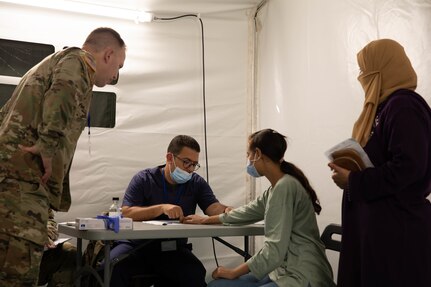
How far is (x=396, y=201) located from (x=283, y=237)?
511 millimetres

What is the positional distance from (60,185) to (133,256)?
1.06 m

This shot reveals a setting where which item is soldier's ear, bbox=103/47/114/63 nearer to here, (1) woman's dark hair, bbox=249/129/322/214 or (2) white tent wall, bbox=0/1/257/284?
(1) woman's dark hair, bbox=249/129/322/214

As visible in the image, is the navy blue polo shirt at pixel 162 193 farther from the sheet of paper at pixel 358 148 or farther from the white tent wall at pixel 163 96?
the sheet of paper at pixel 358 148

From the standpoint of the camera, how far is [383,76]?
176 cm

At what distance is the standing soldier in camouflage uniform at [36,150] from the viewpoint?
162 centimetres

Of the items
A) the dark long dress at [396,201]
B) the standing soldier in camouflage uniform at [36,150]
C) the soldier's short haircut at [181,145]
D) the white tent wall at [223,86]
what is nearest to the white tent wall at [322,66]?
the white tent wall at [223,86]

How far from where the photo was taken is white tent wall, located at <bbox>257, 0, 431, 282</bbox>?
7.84ft

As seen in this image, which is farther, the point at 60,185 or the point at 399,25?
the point at 399,25

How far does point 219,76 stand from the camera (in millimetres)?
3889

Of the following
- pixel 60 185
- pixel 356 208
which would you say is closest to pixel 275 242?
pixel 356 208

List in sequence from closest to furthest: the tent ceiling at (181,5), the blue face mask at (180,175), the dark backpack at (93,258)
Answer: the dark backpack at (93,258)
the blue face mask at (180,175)
the tent ceiling at (181,5)

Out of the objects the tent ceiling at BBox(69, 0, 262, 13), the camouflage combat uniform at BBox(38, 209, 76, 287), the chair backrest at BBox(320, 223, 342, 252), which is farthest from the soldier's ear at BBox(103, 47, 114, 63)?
the tent ceiling at BBox(69, 0, 262, 13)

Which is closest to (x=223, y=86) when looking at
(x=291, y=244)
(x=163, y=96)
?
(x=163, y=96)

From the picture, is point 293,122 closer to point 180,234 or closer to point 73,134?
point 180,234
